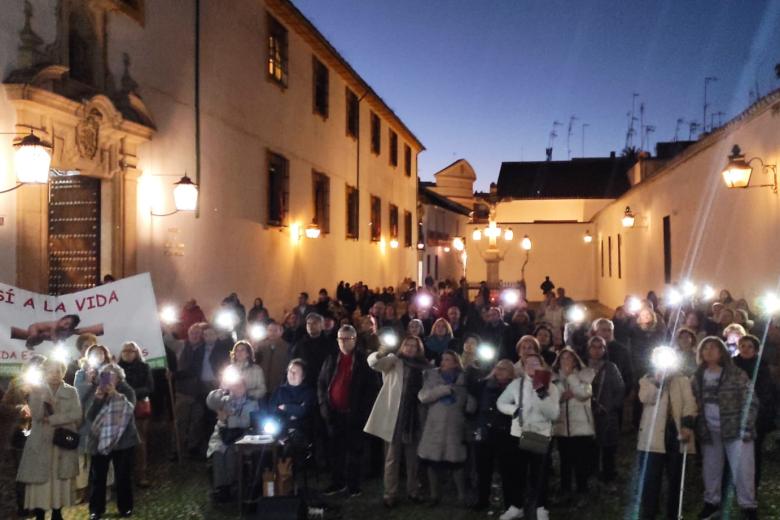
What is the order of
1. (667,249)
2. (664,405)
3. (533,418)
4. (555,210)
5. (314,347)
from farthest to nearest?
1. (555,210)
2. (667,249)
3. (314,347)
4. (533,418)
5. (664,405)

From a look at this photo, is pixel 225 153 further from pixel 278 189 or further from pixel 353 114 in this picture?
pixel 353 114

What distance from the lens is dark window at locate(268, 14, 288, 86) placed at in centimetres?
1853

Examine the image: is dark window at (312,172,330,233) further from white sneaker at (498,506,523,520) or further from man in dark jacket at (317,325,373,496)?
white sneaker at (498,506,523,520)

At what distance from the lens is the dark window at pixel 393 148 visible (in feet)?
109

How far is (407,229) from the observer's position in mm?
36344

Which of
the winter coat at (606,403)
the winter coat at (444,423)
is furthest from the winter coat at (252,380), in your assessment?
the winter coat at (606,403)

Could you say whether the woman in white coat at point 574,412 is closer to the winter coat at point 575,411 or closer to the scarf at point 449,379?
the winter coat at point 575,411

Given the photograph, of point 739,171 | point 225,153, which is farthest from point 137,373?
point 739,171

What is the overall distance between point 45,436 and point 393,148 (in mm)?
27360

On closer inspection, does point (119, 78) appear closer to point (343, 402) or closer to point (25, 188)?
point (25, 188)

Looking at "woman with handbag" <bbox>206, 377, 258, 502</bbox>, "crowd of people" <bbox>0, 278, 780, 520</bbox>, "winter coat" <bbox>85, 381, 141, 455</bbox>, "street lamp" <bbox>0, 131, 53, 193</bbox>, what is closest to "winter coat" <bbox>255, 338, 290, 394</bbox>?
"crowd of people" <bbox>0, 278, 780, 520</bbox>

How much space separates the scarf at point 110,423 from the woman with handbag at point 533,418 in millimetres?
3581

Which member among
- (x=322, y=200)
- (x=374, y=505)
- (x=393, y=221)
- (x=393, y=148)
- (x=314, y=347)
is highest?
(x=393, y=148)

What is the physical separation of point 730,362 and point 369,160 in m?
22.1
